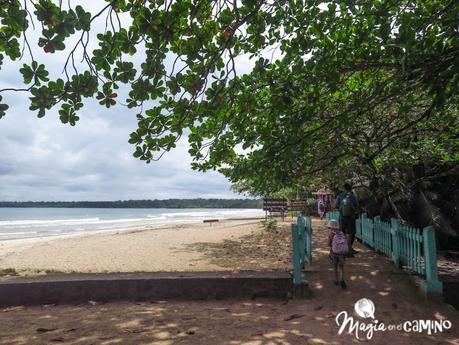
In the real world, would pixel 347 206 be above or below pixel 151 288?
above

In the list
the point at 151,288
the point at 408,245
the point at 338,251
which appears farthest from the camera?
the point at 408,245

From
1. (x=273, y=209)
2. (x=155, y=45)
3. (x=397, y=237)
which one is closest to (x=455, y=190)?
(x=397, y=237)

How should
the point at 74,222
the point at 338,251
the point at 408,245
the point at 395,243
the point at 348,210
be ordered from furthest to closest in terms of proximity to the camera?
the point at 74,222 < the point at 348,210 < the point at 395,243 < the point at 408,245 < the point at 338,251

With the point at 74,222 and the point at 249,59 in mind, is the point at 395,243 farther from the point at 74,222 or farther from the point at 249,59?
the point at 74,222

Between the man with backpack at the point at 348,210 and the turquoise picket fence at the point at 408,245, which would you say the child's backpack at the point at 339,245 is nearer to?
the turquoise picket fence at the point at 408,245

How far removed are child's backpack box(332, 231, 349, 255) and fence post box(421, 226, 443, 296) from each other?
4.23ft

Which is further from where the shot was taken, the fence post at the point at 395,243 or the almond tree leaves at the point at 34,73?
the fence post at the point at 395,243

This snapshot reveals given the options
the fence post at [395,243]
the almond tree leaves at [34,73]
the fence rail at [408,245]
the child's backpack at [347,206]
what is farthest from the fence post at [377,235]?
the almond tree leaves at [34,73]

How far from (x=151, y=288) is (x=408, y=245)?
4.96 meters

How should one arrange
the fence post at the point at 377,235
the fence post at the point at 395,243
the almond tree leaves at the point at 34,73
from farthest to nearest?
the fence post at the point at 377,235 → the fence post at the point at 395,243 → the almond tree leaves at the point at 34,73

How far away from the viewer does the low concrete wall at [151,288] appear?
19.9 ft

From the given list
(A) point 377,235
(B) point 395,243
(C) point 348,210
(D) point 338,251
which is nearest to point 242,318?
(D) point 338,251

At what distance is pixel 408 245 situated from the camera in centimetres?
681

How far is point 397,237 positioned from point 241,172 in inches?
150
